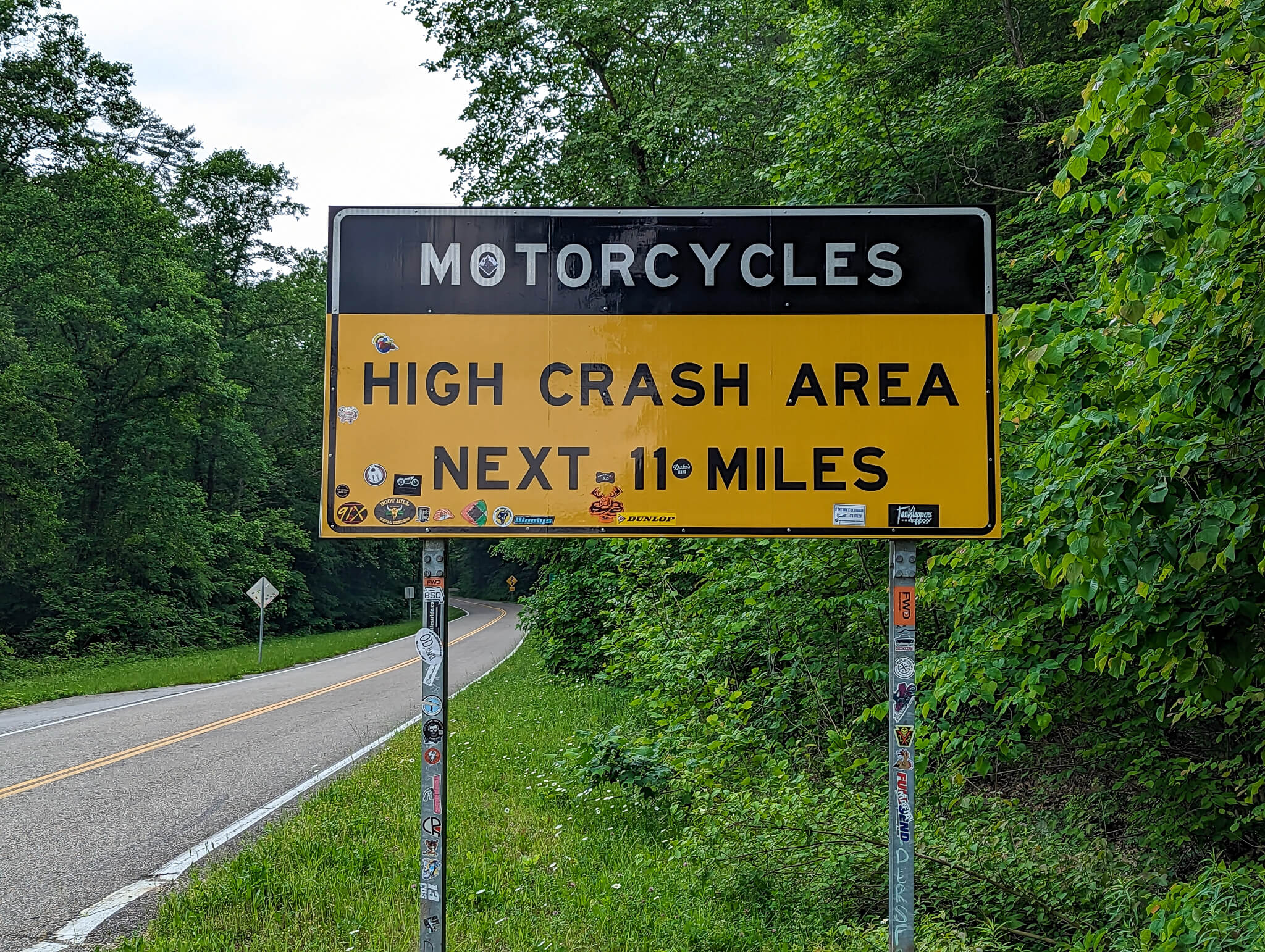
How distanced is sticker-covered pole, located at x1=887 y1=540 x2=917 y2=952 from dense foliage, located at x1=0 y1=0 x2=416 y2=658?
78.9ft

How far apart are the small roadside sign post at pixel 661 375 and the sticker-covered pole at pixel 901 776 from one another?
6.6 inches

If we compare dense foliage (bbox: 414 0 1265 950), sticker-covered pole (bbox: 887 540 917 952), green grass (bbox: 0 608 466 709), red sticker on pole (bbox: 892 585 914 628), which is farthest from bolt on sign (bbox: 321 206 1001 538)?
green grass (bbox: 0 608 466 709)

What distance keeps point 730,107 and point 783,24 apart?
178 cm

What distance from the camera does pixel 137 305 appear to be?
99.5ft

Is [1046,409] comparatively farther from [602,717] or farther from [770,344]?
[602,717]

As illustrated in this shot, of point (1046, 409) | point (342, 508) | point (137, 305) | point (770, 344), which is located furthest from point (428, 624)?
point (137, 305)

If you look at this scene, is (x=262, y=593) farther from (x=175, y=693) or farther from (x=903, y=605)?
(x=903, y=605)

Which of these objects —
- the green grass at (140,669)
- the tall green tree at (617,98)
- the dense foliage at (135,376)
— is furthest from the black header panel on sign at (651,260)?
the dense foliage at (135,376)

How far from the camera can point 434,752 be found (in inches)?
124

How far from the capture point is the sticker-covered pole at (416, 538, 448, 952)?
10.2ft

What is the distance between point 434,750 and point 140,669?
24044mm

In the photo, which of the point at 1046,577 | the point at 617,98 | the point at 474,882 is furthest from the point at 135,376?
the point at 1046,577

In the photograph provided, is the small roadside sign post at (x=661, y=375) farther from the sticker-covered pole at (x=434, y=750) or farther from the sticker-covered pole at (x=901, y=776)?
the sticker-covered pole at (x=901, y=776)

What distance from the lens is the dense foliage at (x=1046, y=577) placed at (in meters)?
3.56
